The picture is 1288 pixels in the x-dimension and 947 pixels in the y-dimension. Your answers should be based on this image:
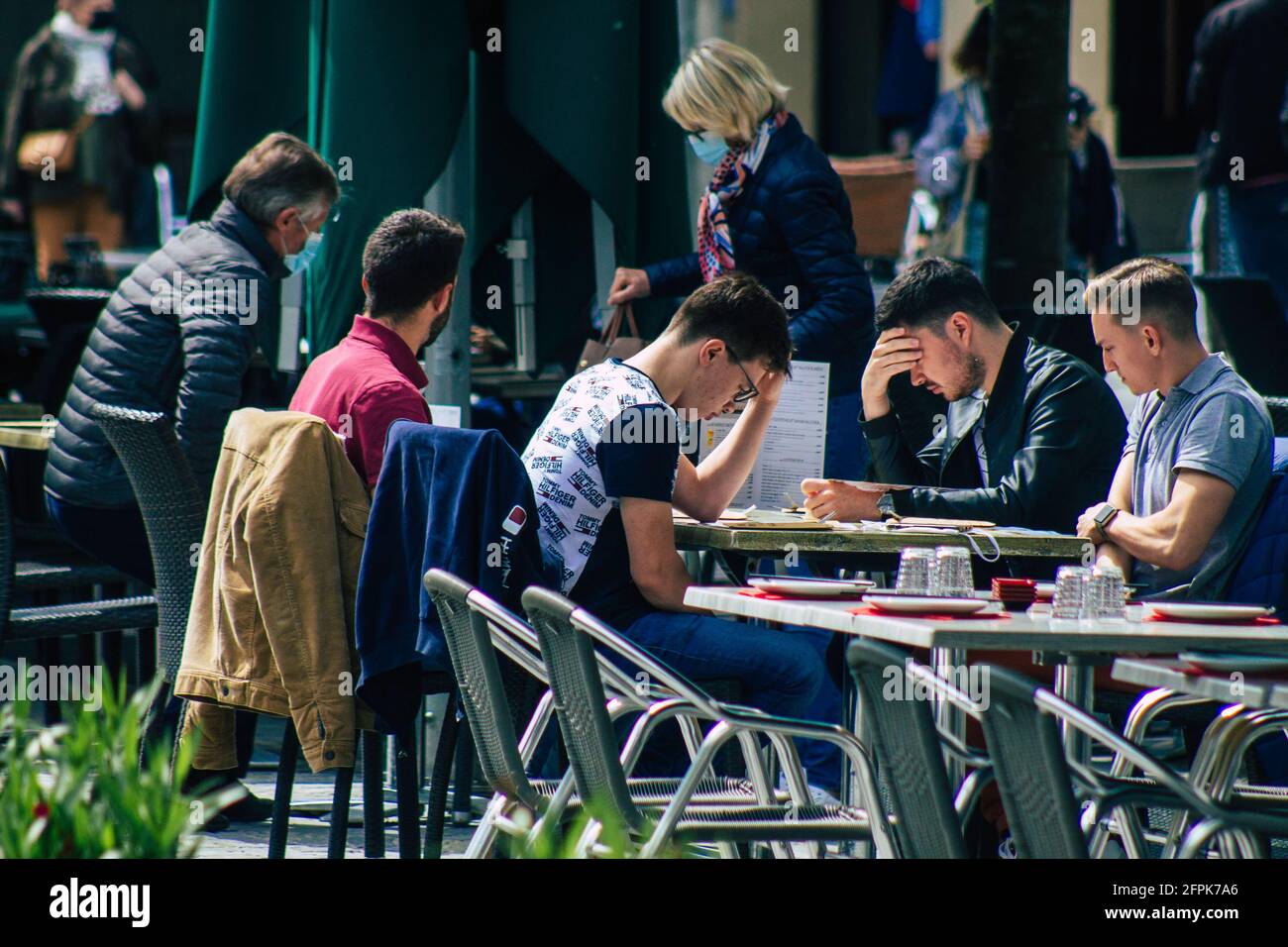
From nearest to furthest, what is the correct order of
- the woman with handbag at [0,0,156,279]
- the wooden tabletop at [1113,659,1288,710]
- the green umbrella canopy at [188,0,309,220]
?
1. the wooden tabletop at [1113,659,1288,710]
2. the green umbrella canopy at [188,0,309,220]
3. the woman with handbag at [0,0,156,279]

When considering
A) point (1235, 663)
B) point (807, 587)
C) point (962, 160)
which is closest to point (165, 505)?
point (807, 587)

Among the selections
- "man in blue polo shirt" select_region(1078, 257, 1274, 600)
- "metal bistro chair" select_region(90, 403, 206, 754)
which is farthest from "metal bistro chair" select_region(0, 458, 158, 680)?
"man in blue polo shirt" select_region(1078, 257, 1274, 600)

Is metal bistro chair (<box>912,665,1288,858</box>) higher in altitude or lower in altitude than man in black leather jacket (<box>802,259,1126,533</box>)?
lower

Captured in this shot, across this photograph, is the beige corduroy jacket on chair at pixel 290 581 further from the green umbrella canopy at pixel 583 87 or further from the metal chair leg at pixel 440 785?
the green umbrella canopy at pixel 583 87

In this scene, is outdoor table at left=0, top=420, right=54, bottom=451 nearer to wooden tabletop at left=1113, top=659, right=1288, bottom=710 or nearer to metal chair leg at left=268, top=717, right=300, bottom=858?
metal chair leg at left=268, top=717, right=300, bottom=858

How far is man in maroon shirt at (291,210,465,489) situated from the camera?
4.80m

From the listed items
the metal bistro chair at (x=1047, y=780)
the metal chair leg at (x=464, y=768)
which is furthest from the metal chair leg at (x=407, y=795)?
the metal bistro chair at (x=1047, y=780)

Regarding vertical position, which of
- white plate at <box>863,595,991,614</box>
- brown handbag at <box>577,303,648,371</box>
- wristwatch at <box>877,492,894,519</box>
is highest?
brown handbag at <box>577,303,648,371</box>

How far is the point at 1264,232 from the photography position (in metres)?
8.77

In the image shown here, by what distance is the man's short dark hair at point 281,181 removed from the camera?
5.64 metres

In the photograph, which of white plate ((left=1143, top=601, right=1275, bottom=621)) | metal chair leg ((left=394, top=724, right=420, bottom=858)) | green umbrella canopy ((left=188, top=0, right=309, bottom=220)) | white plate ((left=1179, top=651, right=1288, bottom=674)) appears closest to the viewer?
white plate ((left=1179, top=651, right=1288, bottom=674))

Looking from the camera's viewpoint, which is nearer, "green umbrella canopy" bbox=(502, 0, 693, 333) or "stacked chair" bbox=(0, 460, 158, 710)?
"stacked chair" bbox=(0, 460, 158, 710)

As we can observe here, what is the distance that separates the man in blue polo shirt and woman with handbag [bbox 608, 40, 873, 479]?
1410mm

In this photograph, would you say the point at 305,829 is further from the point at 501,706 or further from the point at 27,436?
the point at 501,706
